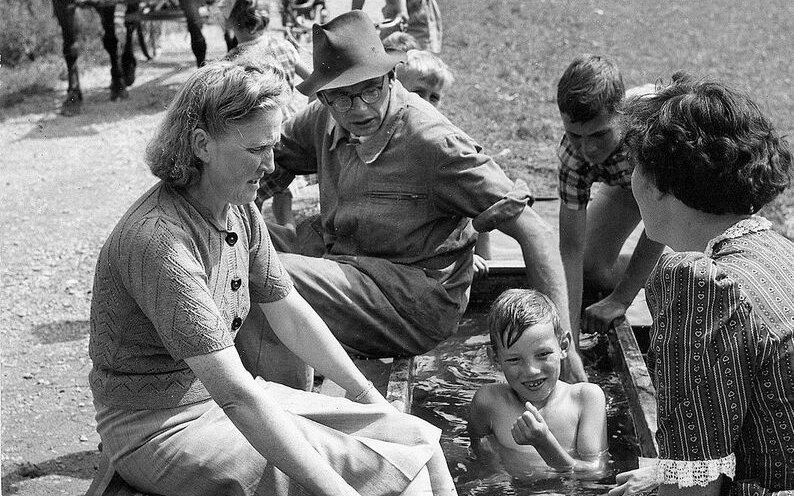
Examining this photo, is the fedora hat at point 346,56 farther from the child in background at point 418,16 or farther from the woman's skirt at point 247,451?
the child in background at point 418,16

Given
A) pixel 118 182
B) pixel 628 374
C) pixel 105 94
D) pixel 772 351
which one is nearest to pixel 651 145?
pixel 772 351

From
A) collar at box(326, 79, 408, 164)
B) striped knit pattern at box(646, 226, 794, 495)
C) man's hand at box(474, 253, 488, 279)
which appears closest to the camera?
striped knit pattern at box(646, 226, 794, 495)

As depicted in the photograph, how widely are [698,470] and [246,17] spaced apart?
506cm

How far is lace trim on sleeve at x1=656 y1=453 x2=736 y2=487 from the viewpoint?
222 cm

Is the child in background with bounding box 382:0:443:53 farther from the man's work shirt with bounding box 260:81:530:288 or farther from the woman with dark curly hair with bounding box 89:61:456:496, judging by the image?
the woman with dark curly hair with bounding box 89:61:456:496

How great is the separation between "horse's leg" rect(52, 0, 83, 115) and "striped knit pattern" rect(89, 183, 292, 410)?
29.1 ft

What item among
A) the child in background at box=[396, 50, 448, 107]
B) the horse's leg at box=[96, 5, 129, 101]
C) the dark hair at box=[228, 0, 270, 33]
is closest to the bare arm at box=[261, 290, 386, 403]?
the child in background at box=[396, 50, 448, 107]

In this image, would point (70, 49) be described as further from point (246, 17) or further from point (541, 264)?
point (541, 264)

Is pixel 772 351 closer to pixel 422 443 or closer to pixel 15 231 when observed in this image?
pixel 422 443

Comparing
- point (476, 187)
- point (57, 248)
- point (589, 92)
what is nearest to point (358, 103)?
point (476, 187)

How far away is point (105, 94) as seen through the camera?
12.4 m

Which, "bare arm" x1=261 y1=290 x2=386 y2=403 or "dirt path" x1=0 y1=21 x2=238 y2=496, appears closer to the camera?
"bare arm" x1=261 y1=290 x2=386 y2=403

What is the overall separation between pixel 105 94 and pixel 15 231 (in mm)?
5085

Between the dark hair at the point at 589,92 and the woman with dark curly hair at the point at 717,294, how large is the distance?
1.90 m
